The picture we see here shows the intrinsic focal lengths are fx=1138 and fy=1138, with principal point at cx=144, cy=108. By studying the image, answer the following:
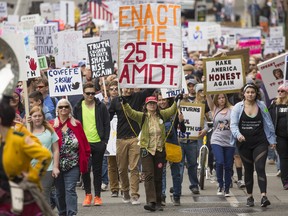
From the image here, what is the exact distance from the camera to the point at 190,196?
17.0 meters

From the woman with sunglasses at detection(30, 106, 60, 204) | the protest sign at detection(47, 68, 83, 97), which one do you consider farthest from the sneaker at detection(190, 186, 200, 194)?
the woman with sunglasses at detection(30, 106, 60, 204)

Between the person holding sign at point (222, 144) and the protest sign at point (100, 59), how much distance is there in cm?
374

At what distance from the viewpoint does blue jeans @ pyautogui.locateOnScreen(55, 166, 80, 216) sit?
529 inches

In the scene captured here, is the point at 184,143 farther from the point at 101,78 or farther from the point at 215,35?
the point at 215,35

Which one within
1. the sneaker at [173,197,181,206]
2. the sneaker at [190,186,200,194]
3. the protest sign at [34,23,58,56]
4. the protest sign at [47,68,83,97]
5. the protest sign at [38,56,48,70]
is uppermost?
the protest sign at [34,23,58,56]

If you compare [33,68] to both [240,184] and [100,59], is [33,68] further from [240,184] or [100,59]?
[240,184]

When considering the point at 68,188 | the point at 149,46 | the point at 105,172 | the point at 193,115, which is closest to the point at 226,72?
the point at 193,115

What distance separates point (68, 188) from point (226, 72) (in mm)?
5230

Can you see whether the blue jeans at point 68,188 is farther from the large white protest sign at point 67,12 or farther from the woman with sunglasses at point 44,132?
the large white protest sign at point 67,12

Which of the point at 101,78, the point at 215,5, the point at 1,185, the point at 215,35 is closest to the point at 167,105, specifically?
the point at 101,78

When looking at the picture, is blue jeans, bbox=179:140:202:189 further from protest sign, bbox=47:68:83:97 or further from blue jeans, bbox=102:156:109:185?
protest sign, bbox=47:68:83:97

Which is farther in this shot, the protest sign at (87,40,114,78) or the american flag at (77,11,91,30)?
the american flag at (77,11,91,30)

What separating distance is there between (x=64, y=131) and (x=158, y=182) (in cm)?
221

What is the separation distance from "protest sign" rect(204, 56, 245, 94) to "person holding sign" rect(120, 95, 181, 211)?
2726 millimetres
